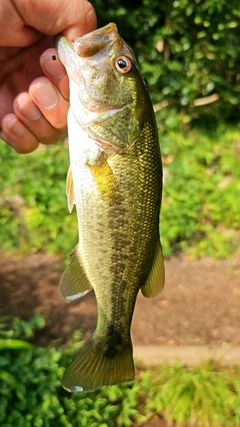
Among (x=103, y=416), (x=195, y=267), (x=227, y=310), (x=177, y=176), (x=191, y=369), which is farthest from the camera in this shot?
(x=177, y=176)

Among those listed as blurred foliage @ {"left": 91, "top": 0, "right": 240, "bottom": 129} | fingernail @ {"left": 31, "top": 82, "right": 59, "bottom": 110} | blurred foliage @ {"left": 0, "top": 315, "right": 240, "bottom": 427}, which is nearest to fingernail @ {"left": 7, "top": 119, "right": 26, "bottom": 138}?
fingernail @ {"left": 31, "top": 82, "right": 59, "bottom": 110}

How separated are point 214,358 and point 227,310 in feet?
2.40

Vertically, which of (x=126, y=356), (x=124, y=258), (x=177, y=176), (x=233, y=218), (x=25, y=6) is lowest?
(x=233, y=218)

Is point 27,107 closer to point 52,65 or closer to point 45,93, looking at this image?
point 45,93

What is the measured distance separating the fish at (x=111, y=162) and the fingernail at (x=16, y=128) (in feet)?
1.69

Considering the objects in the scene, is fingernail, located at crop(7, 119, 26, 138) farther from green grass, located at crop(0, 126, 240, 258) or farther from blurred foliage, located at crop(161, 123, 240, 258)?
blurred foliage, located at crop(161, 123, 240, 258)

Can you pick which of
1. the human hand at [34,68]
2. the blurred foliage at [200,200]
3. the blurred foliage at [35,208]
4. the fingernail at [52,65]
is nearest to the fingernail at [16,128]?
the human hand at [34,68]

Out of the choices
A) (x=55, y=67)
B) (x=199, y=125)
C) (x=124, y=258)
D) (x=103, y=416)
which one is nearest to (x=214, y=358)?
(x=103, y=416)

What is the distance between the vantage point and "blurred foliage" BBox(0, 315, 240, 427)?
9.09ft

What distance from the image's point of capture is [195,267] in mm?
4996

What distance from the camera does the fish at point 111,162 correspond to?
1712 millimetres

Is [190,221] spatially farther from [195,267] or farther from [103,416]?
[103,416]

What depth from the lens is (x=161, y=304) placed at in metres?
4.47

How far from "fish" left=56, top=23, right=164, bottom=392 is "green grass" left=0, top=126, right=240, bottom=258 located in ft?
10.0
